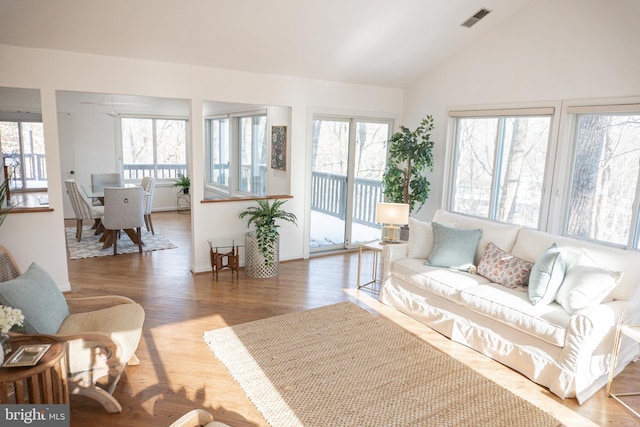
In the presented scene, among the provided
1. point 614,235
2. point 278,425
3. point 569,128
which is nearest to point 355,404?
point 278,425

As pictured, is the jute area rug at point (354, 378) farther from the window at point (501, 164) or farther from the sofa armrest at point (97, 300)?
the window at point (501, 164)

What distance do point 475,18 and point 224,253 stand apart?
3.82 metres

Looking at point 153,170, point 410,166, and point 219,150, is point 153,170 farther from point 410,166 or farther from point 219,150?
point 410,166

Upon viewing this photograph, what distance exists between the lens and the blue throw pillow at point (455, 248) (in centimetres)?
380

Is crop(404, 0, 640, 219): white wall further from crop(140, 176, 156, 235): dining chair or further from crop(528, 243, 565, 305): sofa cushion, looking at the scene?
crop(140, 176, 156, 235): dining chair

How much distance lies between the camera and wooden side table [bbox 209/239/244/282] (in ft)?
15.9

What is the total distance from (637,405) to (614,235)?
72.2 inches

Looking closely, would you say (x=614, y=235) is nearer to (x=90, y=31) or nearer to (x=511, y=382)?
(x=511, y=382)

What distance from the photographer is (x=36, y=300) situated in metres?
2.54

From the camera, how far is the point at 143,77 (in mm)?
4219

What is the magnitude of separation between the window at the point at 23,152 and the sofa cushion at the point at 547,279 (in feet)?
29.5

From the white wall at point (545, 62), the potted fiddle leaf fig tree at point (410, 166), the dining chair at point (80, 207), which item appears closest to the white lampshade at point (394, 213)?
the potted fiddle leaf fig tree at point (410, 166)

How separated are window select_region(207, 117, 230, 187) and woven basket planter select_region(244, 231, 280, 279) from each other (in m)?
3.13

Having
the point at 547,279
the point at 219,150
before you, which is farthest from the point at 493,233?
the point at 219,150
